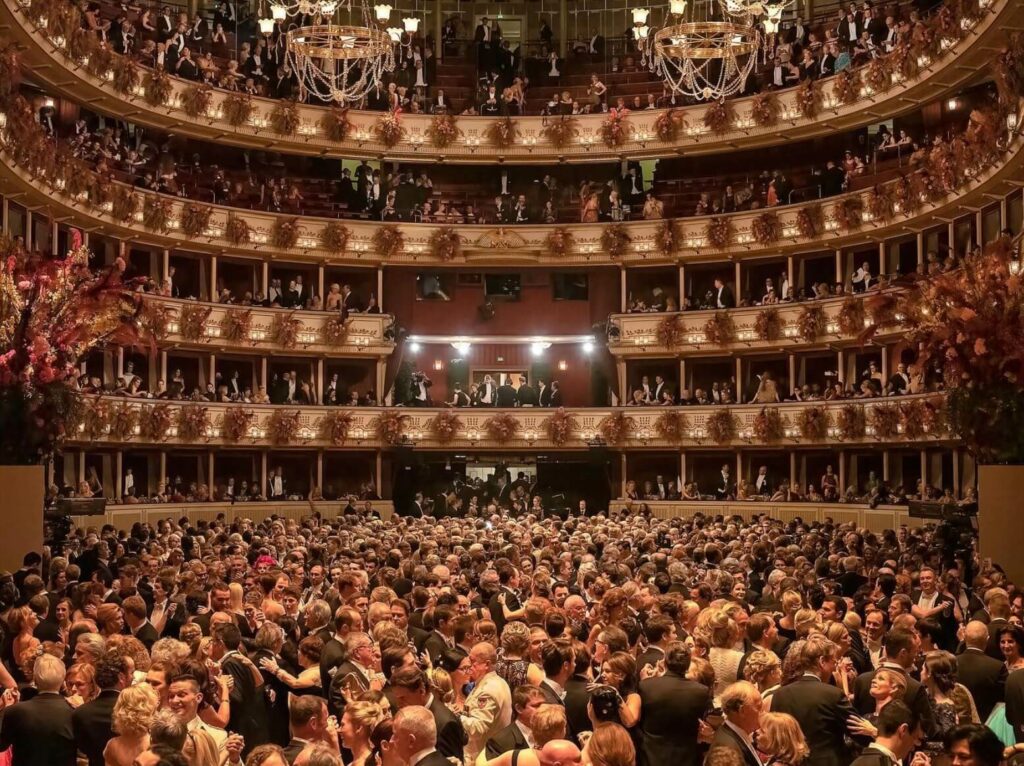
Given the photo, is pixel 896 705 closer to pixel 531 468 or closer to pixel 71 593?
pixel 71 593

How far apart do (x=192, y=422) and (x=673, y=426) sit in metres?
14.9

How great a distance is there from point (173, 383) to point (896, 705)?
115ft

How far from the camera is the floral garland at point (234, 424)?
139ft

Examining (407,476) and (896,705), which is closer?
(896,705)

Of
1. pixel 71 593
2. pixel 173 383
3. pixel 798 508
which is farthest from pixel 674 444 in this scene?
pixel 71 593

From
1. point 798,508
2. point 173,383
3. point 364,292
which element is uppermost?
point 364,292

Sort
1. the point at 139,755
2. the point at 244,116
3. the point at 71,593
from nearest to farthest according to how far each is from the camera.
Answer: the point at 139,755, the point at 71,593, the point at 244,116

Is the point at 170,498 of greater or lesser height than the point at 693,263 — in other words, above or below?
below

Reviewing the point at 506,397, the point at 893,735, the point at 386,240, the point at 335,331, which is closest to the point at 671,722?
the point at 893,735

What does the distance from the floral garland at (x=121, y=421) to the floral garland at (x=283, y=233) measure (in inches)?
352

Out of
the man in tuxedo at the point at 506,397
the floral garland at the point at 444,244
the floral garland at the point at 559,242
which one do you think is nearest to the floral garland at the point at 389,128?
the floral garland at the point at 444,244

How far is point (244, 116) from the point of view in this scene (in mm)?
43688

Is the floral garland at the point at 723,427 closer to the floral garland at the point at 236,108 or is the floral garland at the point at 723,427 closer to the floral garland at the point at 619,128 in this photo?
the floral garland at the point at 619,128

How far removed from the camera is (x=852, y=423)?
39.9 meters
